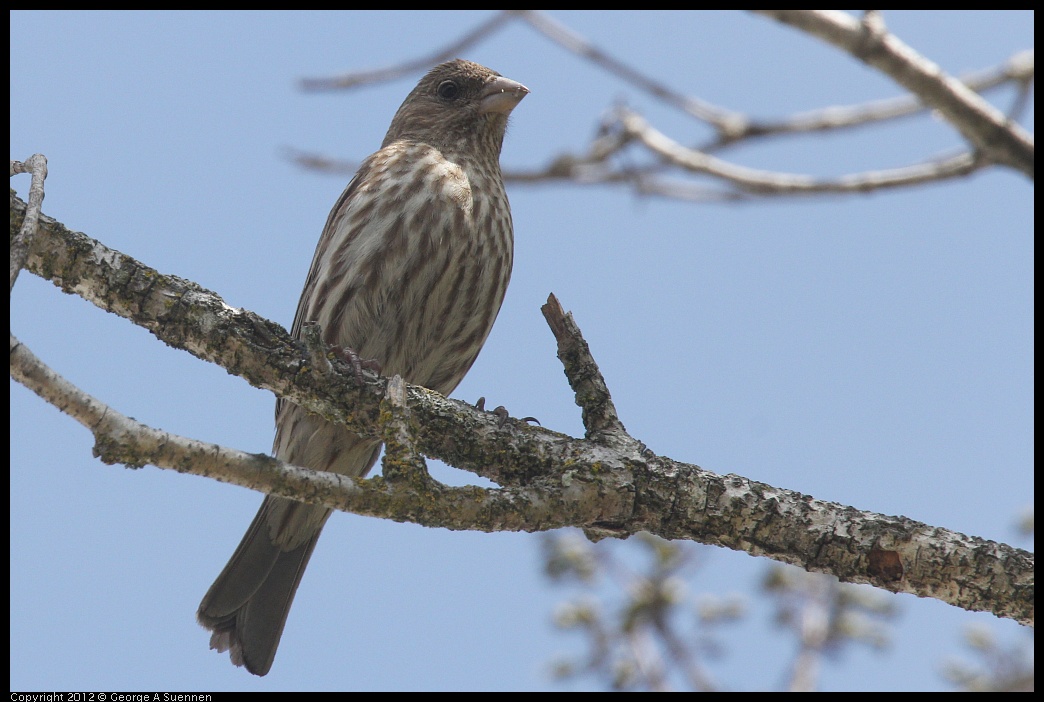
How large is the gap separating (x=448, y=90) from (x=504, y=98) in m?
0.47

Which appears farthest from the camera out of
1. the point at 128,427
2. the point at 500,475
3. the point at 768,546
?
the point at 500,475

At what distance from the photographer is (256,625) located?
16.4 feet

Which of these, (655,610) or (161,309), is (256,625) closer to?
(161,309)

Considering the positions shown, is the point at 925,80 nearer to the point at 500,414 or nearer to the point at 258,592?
the point at 500,414

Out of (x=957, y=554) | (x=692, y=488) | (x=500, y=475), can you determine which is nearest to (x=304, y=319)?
(x=500, y=475)

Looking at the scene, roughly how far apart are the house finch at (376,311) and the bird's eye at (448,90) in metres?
0.94

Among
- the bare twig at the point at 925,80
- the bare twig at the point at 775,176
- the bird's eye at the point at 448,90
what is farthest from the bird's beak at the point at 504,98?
the bare twig at the point at 925,80

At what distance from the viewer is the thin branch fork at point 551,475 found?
337 cm

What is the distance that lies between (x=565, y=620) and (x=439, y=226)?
2715 millimetres

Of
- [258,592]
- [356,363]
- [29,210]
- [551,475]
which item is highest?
[356,363]

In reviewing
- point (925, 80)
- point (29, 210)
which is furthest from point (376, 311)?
point (925, 80)

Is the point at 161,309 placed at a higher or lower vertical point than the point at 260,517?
higher

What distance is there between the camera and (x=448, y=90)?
6570 millimetres

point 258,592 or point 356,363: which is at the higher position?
point 356,363
